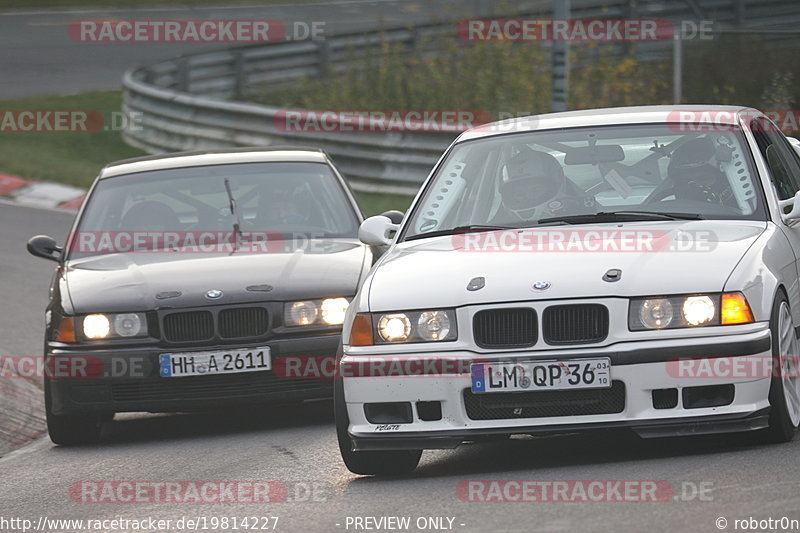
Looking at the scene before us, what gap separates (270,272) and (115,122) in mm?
16217

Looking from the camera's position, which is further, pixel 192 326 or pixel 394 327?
pixel 192 326

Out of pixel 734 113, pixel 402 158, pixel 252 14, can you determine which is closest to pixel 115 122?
pixel 402 158

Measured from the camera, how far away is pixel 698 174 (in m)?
7.89

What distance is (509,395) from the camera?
22.4ft

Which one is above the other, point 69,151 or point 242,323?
point 242,323

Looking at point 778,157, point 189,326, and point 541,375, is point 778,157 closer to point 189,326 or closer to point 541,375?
point 541,375

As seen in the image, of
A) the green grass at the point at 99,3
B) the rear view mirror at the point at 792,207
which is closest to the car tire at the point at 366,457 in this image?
the rear view mirror at the point at 792,207

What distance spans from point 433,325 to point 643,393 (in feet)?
3.10

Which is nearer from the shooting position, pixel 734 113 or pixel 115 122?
pixel 734 113

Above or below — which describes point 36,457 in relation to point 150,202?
below

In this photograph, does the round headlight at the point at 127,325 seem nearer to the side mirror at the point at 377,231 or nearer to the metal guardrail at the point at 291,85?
the side mirror at the point at 377,231

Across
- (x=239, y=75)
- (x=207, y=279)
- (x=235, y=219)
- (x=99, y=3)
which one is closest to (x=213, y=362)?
(x=207, y=279)

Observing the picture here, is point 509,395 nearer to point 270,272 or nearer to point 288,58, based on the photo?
point 270,272

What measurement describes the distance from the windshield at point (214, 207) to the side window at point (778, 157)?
2805 millimetres
